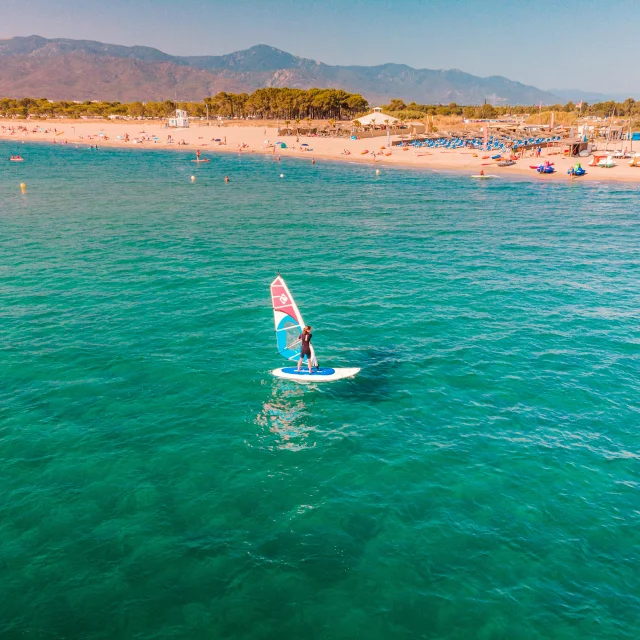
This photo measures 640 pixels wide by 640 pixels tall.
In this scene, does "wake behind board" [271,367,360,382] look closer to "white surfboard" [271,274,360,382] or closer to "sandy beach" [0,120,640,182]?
"white surfboard" [271,274,360,382]

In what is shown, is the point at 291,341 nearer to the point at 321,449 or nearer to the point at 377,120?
the point at 321,449

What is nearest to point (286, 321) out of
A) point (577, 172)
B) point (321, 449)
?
point (321, 449)

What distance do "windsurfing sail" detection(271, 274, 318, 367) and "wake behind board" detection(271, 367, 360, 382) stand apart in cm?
63

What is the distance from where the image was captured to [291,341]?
102 feet

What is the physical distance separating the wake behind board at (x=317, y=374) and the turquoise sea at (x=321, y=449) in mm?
546

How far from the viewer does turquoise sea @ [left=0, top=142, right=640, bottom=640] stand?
17.1 meters

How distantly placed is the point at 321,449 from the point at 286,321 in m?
8.32

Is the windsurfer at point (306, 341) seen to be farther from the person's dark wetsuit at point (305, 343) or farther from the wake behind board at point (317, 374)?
the wake behind board at point (317, 374)

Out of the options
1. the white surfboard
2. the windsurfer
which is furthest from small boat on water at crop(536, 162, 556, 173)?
the windsurfer

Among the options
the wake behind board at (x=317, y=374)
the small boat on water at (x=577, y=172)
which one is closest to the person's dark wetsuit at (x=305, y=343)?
the wake behind board at (x=317, y=374)

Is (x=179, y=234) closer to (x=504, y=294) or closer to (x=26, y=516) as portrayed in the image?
(x=504, y=294)

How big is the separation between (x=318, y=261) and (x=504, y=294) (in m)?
19.0

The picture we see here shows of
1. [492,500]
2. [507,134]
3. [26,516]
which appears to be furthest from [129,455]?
[507,134]

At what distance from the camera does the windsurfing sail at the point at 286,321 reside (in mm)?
29438
